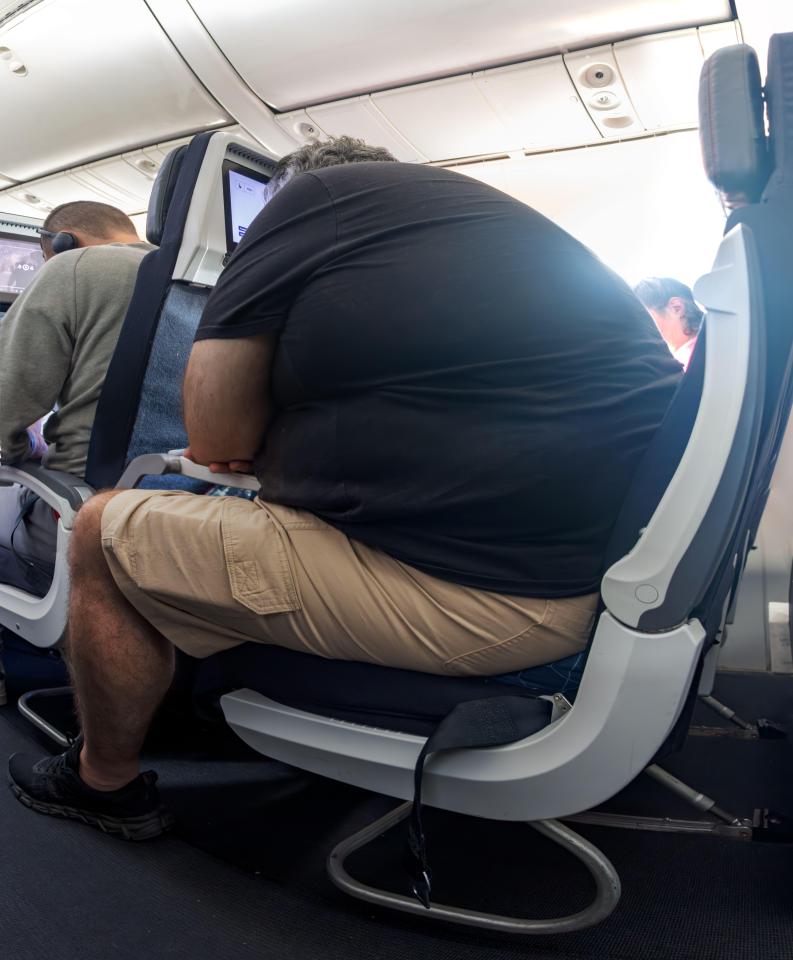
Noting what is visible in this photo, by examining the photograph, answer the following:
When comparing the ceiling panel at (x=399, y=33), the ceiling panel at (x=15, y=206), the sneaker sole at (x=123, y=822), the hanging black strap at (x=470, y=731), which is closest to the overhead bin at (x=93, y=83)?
the ceiling panel at (x=399, y=33)

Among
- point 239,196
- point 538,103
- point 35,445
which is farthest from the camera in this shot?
point 538,103

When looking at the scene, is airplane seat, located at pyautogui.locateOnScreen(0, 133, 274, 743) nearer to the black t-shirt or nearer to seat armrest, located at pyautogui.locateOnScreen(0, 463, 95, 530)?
seat armrest, located at pyautogui.locateOnScreen(0, 463, 95, 530)

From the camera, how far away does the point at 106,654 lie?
4.38 feet

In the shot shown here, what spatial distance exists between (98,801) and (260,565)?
0.69 meters

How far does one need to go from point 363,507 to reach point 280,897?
722 mm

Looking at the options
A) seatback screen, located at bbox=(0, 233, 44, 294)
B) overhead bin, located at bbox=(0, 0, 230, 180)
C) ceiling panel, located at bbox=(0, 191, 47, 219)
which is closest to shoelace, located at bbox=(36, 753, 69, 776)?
seatback screen, located at bbox=(0, 233, 44, 294)

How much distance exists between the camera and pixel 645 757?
3.26ft

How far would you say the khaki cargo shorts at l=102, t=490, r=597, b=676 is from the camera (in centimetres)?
110

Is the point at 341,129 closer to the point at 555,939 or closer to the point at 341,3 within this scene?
the point at 341,3

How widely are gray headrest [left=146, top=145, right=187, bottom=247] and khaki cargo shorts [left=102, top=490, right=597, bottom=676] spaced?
85 centimetres

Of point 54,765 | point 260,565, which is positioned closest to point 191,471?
point 260,565

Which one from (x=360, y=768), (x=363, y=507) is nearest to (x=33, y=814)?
(x=360, y=768)

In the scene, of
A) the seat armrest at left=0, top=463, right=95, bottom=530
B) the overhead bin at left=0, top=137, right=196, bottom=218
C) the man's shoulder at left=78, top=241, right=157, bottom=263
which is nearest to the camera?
the seat armrest at left=0, top=463, right=95, bottom=530

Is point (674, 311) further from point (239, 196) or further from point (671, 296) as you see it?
point (239, 196)
